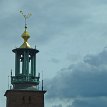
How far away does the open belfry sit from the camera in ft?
396

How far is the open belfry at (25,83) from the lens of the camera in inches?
4756

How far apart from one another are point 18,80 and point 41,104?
5.17 meters

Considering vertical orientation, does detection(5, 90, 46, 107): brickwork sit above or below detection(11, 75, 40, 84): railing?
below

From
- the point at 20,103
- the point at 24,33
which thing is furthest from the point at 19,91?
the point at 24,33

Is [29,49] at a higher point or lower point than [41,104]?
higher

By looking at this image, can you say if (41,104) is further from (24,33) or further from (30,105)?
(24,33)

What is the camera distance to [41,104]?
4766 inches

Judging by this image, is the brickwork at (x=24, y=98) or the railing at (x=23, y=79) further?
the railing at (x=23, y=79)

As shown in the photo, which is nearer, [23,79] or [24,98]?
[24,98]

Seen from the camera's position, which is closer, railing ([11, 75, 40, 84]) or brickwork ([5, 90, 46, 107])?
brickwork ([5, 90, 46, 107])

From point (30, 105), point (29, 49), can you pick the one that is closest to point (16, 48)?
point (29, 49)

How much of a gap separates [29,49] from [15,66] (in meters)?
3.49

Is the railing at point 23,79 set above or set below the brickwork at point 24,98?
above

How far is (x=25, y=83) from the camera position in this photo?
121938 mm
